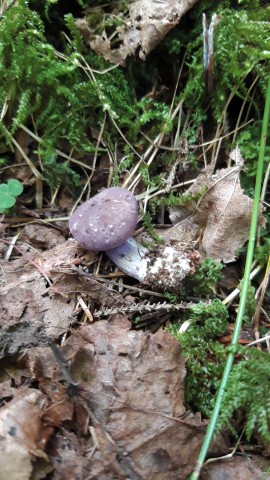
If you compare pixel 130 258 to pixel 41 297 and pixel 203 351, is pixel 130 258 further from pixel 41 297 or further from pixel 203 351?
pixel 203 351

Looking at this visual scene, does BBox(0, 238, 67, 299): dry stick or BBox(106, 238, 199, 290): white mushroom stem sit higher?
BBox(106, 238, 199, 290): white mushroom stem

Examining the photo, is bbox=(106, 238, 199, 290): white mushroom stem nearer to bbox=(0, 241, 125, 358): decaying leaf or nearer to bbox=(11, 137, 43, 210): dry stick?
bbox=(0, 241, 125, 358): decaying leaf

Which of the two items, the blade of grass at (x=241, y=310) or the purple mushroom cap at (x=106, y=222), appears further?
the purple mushroom cap at (x=106, y=222)

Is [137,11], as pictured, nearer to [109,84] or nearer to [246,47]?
[109,84]

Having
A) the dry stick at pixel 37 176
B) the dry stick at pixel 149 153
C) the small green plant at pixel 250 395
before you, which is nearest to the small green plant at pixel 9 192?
the dry stick at pixel 37 176

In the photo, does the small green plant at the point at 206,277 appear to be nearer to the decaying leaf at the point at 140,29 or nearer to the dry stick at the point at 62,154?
the dry stick at the point at 62,154

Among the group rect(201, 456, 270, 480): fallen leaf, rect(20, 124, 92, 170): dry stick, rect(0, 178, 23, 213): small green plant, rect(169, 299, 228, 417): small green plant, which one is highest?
rect(20, 124, 92, 170): dry stick

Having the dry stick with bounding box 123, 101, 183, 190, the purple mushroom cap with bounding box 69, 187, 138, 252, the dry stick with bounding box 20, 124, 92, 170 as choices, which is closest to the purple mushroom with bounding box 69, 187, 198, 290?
the purple mushroom cap with bounding box 69, 187, 138, 252
